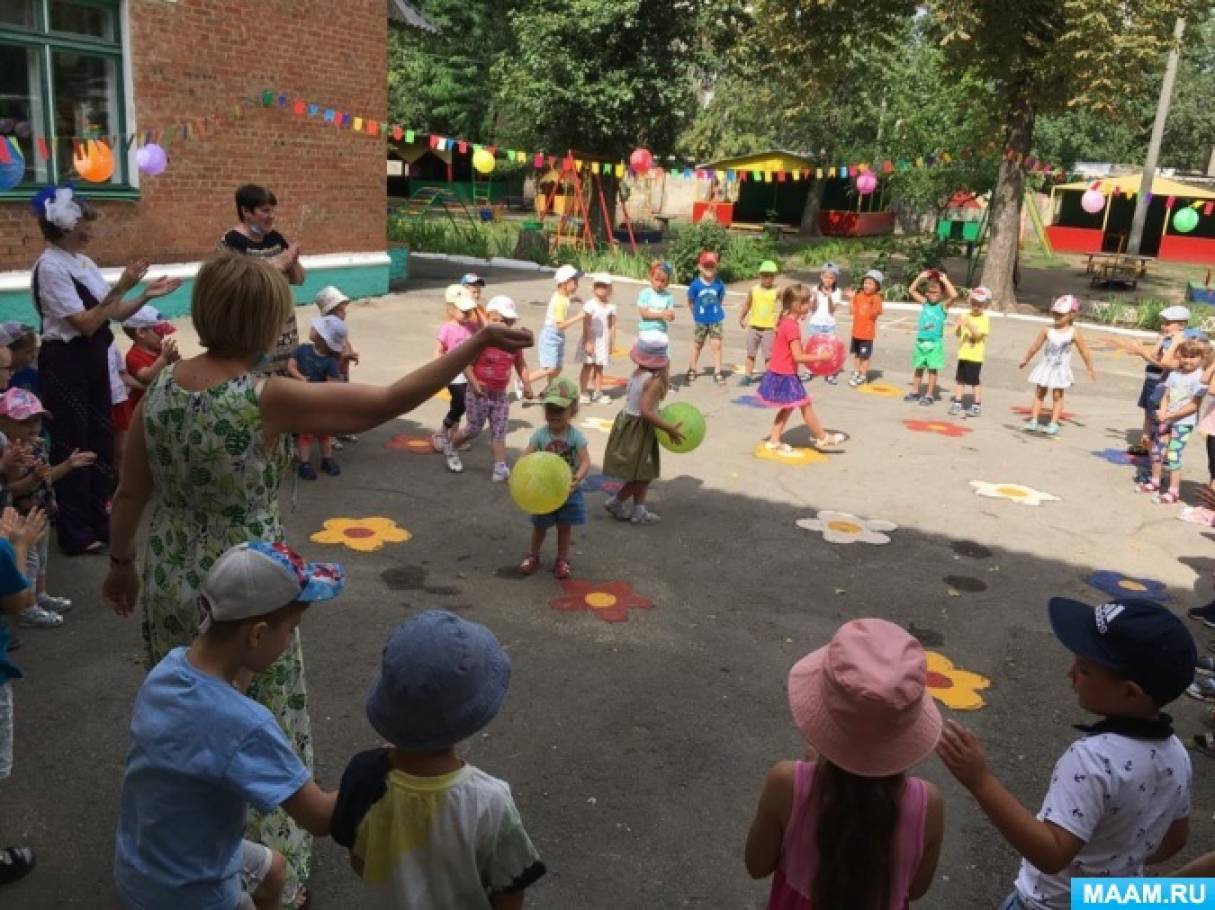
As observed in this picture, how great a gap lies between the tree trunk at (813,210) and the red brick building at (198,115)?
23.4 meters

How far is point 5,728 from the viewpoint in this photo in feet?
10.2

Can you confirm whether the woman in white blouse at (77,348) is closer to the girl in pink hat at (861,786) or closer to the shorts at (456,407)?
the shorts at (456,407)

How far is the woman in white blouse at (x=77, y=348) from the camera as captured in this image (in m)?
4.95

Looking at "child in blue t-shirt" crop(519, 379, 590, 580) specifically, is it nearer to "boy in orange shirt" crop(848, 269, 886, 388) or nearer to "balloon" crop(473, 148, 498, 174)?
"boy in orange shirt" crop(848, 269, 886, 388)

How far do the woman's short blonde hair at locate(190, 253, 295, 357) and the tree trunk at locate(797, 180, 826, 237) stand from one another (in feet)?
115

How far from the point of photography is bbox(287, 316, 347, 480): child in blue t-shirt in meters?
7.44

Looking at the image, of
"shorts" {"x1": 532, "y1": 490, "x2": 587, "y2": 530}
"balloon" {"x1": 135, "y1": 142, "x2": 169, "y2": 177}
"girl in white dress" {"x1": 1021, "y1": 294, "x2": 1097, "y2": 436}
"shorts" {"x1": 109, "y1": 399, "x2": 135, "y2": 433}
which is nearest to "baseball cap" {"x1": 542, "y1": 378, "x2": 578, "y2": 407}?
"shorts" {"x1": 532, "y1": 490, "x2": 587, "y2": 530}

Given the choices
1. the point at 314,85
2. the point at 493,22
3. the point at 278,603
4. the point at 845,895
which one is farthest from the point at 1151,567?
the point at 493,22

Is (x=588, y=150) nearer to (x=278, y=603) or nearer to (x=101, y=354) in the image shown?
(x=101, y=354)

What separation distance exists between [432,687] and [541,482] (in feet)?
11.4

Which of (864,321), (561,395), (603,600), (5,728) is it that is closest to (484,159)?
(864,321)

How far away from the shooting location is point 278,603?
7.33 ft

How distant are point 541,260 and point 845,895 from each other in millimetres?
21361

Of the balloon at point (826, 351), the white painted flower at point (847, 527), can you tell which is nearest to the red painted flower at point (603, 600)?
the white painted flower at point (847, 527)
